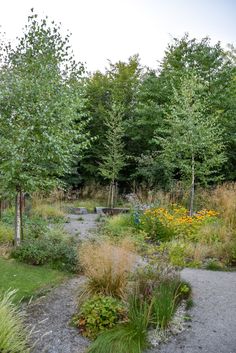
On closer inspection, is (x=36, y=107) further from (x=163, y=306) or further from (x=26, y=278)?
(x=163, y=306)

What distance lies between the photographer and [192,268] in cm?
559

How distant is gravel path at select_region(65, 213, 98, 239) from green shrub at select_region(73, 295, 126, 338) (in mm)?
3723

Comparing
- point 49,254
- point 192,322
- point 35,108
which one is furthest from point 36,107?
point 192,322

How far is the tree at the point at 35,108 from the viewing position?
5.43 meters

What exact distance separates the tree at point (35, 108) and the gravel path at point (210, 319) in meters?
3.00

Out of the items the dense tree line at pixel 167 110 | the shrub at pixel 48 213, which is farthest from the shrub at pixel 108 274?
the dense tree line at pixel 167 110

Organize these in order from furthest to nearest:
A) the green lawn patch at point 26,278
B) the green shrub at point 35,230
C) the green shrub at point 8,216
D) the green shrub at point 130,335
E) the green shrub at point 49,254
A: 1. the green shrub at point 8,216
2. the green shrub at point 35,230
3. the green shrub at point 49,254
4. the green lawn patch at point 26,278
5. the green shrub at point 130,335

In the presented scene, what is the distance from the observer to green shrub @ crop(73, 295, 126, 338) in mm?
3223

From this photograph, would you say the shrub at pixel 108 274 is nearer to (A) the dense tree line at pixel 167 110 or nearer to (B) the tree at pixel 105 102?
(A) the dense tree line at pixel 167 110

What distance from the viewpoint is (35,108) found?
550cm

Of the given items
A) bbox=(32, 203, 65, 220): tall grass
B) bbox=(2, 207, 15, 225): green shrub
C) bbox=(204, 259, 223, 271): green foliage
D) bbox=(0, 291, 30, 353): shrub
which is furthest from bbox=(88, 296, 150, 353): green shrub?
bbox=(32, 203, 65, 220): tall grass

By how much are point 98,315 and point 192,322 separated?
1.04m

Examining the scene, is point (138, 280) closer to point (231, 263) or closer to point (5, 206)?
point (231, 263)

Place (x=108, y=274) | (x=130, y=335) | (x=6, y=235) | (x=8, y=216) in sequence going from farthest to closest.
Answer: (x=8, y=216), (x=6, y=235), (x=108, y=274), (x=130, y=335)
